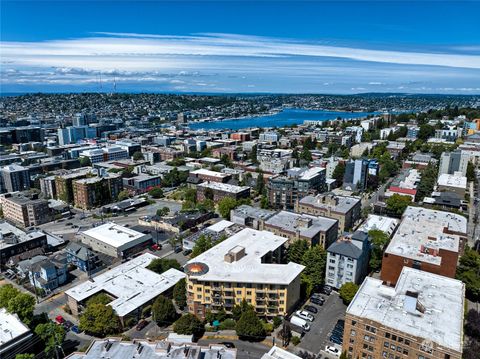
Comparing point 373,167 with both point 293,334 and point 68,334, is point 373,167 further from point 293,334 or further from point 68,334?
point 68,334

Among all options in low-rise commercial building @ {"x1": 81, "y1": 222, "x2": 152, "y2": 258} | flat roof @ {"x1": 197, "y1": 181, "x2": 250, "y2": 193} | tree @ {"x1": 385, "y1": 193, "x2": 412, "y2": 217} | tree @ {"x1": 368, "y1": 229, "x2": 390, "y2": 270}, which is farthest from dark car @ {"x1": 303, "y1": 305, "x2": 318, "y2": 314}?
flat roof @ {"x1": 197, "y1": 181, "x2": 250, "y2": 193}

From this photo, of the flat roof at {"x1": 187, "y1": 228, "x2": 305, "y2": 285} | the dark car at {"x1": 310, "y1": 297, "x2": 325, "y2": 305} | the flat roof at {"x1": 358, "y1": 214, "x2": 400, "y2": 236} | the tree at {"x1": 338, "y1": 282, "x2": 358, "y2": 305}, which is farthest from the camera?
the flat roof at {"x1": 358, "y1": 214, "x2": 400, "y2": 236}

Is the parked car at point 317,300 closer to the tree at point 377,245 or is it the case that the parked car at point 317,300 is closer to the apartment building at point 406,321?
the apartment building at point 406,321

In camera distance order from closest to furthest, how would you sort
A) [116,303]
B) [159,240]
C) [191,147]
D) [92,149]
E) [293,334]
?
[293,334] → [116,303] → [159,240] → [92,149] → [191,147]

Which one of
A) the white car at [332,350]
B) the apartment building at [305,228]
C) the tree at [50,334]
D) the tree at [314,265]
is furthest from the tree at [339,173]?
the tree at [50,334]

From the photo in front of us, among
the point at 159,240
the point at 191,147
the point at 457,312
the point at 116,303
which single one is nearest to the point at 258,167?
the point at 191,147

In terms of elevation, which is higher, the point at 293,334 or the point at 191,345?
the point at 191,345

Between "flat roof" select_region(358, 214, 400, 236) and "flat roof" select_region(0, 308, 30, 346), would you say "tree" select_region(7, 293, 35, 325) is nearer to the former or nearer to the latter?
"flat roof" select_region(0, 308, 30, 346)
